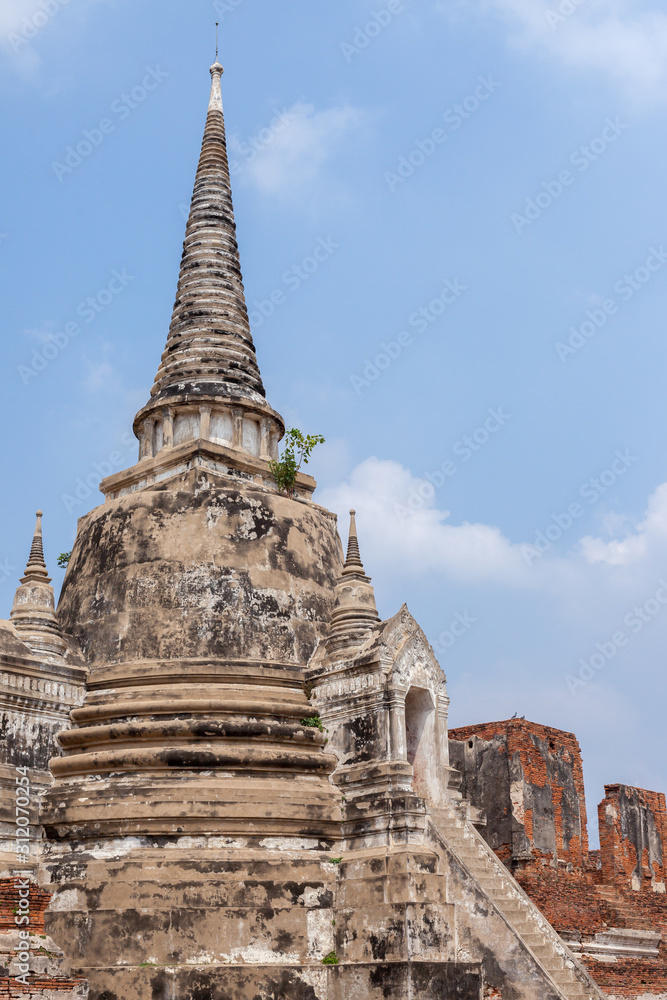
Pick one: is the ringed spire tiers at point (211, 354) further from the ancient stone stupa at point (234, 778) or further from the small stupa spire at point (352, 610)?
the small stupa spire at point (352, 610)

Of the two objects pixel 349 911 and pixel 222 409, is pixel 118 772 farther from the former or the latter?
pixel 222 409

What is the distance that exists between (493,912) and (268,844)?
348cm

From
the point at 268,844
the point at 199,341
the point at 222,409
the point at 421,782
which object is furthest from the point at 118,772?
the point at 199,341

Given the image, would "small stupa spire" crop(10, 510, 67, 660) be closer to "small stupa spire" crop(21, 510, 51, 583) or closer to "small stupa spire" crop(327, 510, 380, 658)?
"small stupa spire" crop(21, 510, 51, 583)

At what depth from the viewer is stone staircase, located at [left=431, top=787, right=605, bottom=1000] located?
17.5 metres

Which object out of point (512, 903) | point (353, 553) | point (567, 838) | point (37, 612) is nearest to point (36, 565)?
point (37, 612)

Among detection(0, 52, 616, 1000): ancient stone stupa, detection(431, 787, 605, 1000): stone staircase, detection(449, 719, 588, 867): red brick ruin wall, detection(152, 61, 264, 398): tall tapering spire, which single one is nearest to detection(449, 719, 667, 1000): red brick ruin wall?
detection(449, 719, 588, 867): red brick ruin wall

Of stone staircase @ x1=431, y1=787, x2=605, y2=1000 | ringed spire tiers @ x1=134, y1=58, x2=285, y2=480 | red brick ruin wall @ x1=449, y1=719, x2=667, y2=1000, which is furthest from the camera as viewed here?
red brick ruin wall @ x1=449, y1=719, x2=667, y2=1000

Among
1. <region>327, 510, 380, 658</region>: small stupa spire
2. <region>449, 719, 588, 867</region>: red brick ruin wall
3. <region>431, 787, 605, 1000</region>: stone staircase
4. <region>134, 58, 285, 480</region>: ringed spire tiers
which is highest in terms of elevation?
<region>134, 58, 285, 480</region>: ringed spire tiers

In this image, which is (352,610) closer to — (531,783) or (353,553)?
(353,553)

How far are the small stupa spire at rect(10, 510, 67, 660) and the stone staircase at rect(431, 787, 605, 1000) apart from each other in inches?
271

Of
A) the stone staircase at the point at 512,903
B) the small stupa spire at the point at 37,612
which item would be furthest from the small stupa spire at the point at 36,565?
the stone staircase at the point at 512,903

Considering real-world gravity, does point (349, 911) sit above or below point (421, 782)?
below

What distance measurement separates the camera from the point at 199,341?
23.7 metres
